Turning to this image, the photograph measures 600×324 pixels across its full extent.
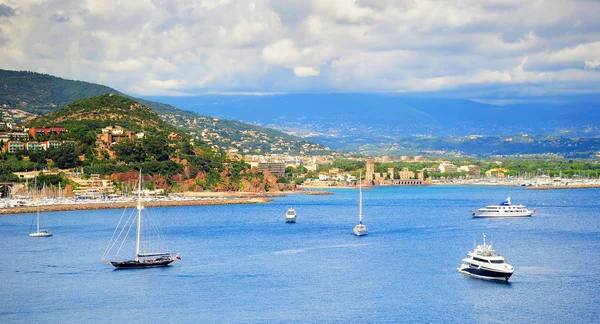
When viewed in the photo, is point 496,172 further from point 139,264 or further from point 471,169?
point 139,264

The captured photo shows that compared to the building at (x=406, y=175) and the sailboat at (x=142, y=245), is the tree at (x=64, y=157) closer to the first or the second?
the sailboat at (x=142, y=245)

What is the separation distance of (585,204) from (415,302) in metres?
63.0

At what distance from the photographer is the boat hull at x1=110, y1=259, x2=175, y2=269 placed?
153ft

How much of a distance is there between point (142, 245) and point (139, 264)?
30.4 feet

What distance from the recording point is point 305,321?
115 ft

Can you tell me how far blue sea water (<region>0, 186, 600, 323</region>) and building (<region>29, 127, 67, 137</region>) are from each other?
43601 millimetres

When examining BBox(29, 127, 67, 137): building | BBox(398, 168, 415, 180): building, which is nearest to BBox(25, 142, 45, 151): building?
BBox(29, 127, 67, 137): building

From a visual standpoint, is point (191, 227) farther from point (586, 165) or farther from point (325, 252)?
point (586, 165)

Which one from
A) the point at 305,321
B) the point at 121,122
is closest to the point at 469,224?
the point at 305,321

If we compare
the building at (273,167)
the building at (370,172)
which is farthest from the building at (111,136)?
the building at (370,172)

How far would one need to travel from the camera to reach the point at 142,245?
5609 centimetres

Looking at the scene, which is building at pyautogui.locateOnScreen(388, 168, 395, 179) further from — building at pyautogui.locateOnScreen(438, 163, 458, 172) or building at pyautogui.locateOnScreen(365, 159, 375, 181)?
building at pyautogui.locateOnScreen(438, 163, 458, 172)

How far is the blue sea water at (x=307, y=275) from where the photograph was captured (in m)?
36.5

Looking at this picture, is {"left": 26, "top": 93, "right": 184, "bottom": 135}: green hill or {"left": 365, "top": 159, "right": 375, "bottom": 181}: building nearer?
{"left": 26, "top": 93, "right": 184, "bottom": 135}: green hill
